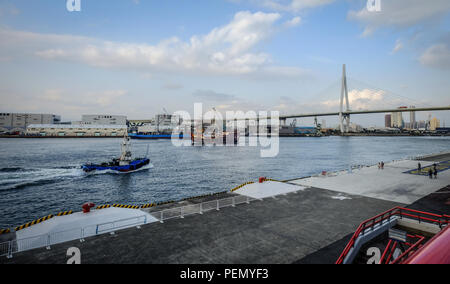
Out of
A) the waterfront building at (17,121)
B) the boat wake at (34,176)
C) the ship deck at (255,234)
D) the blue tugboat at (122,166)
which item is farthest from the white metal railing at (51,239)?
the waterfront building at (17,121)

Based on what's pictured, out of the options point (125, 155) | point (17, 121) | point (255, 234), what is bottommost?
point (255, 234)

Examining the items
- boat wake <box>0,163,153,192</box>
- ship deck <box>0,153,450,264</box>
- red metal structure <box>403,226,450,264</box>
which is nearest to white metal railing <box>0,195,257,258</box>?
ship deck <box>0,153,450,264</box>

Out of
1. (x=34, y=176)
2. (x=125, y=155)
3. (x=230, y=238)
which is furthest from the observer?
(x=125, y=155)

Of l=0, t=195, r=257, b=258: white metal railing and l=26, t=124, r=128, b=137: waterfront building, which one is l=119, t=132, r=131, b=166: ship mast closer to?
l=0, t=195, r=257, b=258: white metal railing

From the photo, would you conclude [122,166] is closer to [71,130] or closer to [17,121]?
[71,130]

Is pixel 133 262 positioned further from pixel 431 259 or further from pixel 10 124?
pixel 10 124

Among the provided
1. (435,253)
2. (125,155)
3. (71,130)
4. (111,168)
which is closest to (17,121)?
(71,130)

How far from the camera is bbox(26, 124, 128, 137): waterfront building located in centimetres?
16512

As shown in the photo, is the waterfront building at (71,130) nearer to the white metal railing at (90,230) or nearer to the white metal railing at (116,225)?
the white metal railing at (90,230)

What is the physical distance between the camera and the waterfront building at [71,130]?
165 m

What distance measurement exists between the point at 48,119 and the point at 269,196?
22018cm

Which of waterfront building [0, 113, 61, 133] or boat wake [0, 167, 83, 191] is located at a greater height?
waterfront building [0, 113, 61, 133]

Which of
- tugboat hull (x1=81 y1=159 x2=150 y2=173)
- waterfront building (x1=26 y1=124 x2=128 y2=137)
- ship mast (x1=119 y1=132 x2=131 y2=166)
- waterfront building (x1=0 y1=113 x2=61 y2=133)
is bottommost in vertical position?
tugboat hull (x1=81 y1=159 x2=150 y2=173)

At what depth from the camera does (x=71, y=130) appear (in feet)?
568
